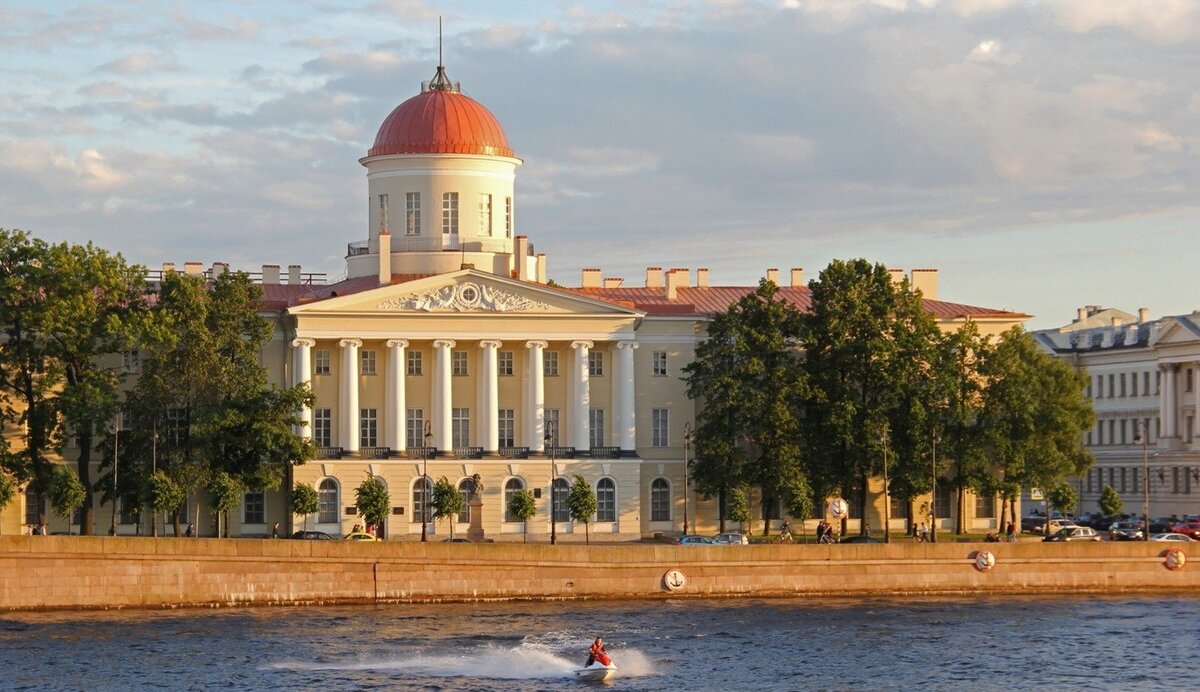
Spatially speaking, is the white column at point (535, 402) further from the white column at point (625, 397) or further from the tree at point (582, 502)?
the tree at point (582, 502)

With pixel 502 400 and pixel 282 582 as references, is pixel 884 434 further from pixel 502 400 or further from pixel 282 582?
pixel 282 582

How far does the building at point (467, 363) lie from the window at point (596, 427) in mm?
85

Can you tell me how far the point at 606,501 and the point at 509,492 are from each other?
3723 millimetres

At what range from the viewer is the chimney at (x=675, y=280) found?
9194 cm

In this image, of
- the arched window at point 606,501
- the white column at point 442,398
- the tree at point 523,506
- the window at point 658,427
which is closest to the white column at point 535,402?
the arched window at point 606,501

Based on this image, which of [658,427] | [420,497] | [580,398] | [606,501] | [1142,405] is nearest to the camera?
[420,497]

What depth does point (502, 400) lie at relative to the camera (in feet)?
287

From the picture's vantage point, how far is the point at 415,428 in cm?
8644

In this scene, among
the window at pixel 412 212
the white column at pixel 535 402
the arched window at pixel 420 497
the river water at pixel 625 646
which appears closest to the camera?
the river water at pixel 625 646

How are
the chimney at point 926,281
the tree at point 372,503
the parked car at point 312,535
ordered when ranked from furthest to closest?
the chimney at point 926,281 < the tree at point 372,503 < the parked car at point 312,535

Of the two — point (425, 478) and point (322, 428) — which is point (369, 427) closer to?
point (322, 428)

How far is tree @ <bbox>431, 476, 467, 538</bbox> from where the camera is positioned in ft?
270

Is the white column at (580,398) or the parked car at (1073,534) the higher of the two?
the white column at (580,398)

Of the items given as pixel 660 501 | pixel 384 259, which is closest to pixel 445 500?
pixel 660 501
